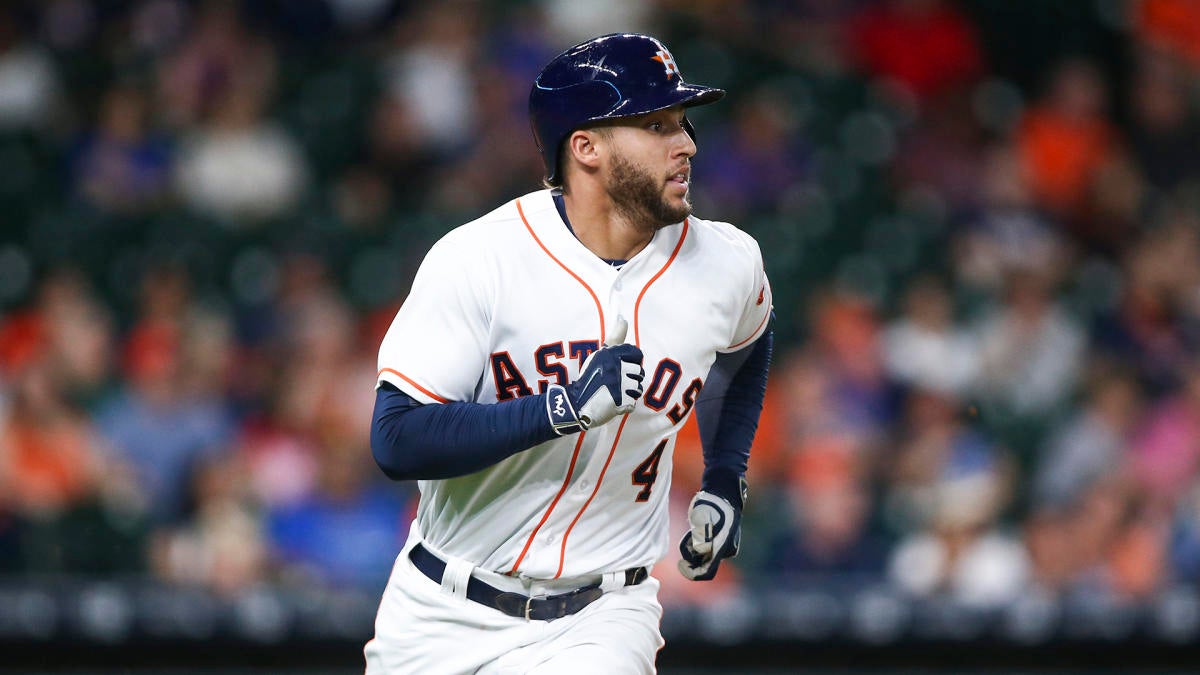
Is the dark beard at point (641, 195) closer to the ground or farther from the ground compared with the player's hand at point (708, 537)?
farther from the ground

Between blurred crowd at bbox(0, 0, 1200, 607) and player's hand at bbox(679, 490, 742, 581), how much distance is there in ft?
8.09

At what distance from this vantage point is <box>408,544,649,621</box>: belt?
282 centimetres

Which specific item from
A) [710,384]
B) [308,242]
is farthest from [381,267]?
[710,384]

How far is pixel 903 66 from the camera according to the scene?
309 inches

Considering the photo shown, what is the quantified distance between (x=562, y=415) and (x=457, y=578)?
1.58 ft

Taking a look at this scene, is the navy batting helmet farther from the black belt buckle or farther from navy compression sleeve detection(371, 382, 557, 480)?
the black belt buckle

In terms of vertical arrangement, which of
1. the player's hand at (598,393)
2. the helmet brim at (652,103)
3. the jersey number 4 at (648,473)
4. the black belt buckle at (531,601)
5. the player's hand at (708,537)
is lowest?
the black belt buckle at (531,601)

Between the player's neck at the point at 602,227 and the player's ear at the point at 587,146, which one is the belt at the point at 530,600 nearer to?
the player's neck at the point at 602,227

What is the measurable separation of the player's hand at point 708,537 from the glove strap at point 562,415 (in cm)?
56

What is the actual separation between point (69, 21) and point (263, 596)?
369 cm

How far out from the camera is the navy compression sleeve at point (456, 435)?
2580mm

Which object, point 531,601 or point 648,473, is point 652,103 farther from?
point 531,601

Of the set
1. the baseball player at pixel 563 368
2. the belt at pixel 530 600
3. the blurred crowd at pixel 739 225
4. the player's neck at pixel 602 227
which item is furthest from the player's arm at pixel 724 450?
the blurred crowd at pixel 739 225

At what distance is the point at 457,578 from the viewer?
9.34 ft
